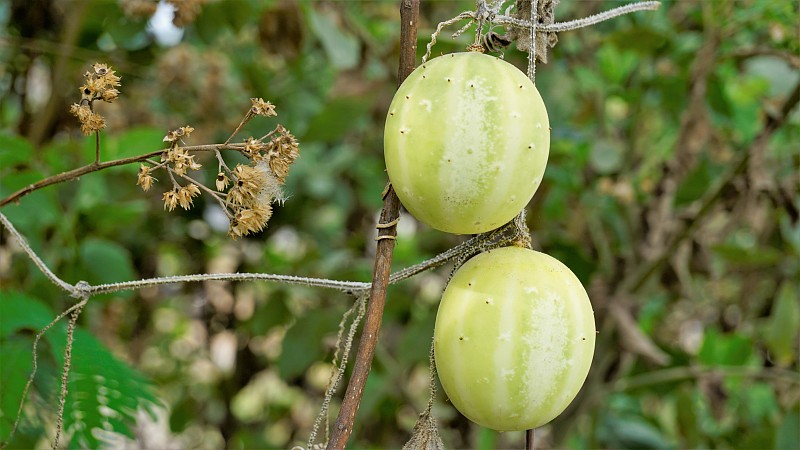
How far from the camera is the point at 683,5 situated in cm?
203

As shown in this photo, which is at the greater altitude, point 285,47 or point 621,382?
point 285,47

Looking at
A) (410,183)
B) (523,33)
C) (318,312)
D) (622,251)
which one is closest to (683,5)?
(622,251)

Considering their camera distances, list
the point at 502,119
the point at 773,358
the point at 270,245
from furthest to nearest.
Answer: the point at 270,245 → the point at 773,358 → the point at 502,119

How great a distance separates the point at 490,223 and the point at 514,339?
95mm

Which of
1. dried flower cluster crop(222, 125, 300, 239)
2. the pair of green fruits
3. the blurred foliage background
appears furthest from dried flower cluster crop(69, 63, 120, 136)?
the blurred foliage background

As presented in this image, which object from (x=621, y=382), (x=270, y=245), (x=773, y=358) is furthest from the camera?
(x=270, y=245)

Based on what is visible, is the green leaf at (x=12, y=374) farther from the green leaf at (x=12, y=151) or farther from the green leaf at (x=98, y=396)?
the green leaf at (x=12, y=151)

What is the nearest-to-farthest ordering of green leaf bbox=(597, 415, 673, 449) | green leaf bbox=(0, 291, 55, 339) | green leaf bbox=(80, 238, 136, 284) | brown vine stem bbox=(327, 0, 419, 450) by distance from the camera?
brown vine stem bbox=(327, 0, 419, 450), green leaf bbox=(0, 291, 55, 339), green leaf bbox=(80, 238, 136, 284), green leaf bbox=(597, 415, 673, 449)

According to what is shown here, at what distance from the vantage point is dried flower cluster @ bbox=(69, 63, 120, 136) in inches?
26.7

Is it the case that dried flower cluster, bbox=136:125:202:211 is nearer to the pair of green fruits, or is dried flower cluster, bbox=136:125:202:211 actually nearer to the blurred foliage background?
the pair of green fruits

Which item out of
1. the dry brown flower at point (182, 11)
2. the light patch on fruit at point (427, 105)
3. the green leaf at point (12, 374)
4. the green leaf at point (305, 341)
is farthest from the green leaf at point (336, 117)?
the light patch on fruit at point (427, 105)

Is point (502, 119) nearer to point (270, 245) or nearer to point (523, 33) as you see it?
point (523, 33)

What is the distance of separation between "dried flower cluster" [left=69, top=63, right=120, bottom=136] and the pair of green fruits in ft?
0.74

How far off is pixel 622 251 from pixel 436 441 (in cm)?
121
